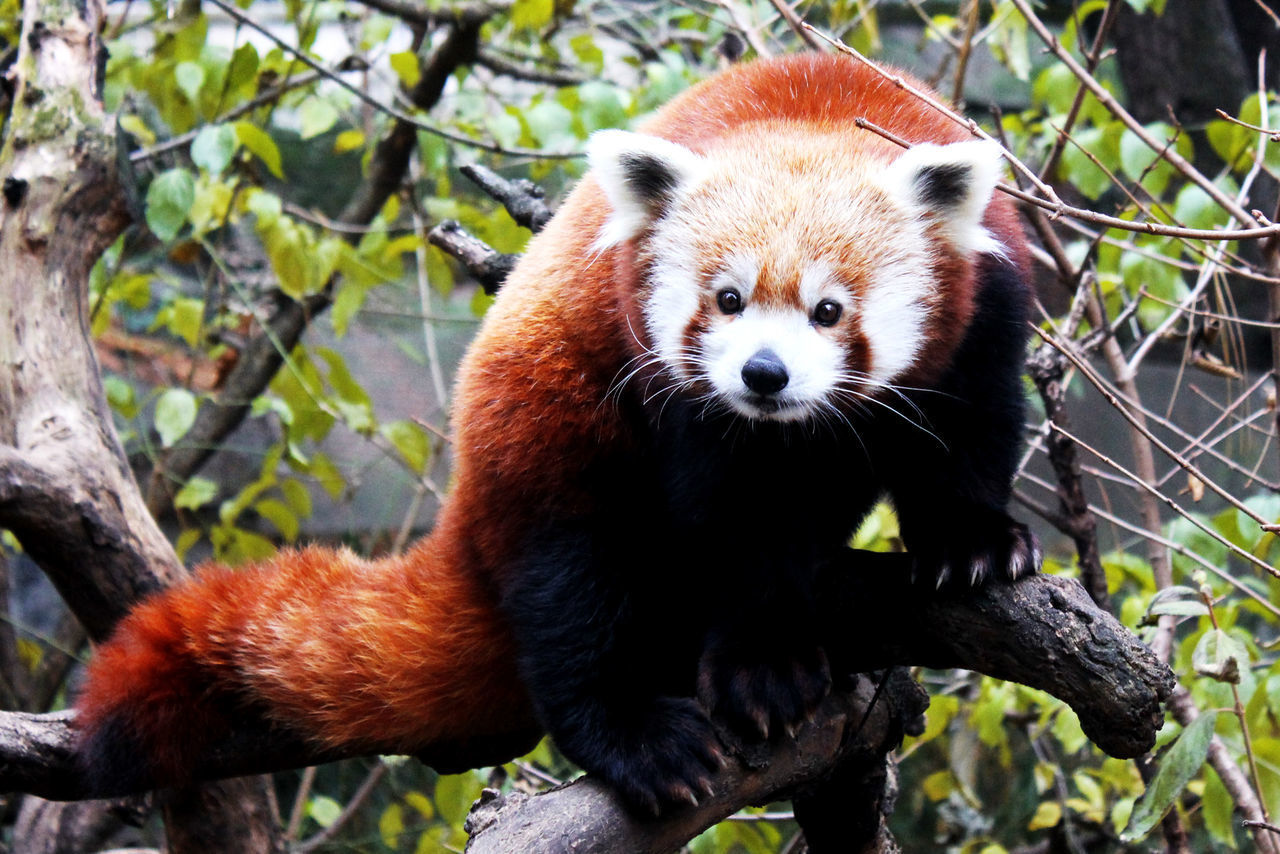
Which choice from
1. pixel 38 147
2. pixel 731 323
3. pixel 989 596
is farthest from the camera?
pixel 38 147

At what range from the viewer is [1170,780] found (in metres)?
2.00

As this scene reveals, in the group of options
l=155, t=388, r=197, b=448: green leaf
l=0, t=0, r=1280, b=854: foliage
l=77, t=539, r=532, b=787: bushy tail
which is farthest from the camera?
l=155, t=388, r=197, b=448: green leaf

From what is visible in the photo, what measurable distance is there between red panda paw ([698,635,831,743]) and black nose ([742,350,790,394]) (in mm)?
589

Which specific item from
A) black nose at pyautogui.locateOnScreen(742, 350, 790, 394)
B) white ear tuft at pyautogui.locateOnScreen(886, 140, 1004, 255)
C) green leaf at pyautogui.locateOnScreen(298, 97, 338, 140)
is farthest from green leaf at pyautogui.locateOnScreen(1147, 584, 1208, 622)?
green leaf at pyautogui.locateOnScreen(298, 97, 338, 140)

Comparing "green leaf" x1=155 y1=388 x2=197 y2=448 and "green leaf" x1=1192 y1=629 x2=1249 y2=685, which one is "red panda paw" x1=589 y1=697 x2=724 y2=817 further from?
"green leaf" x1=155 y1=388 x2=197 y2=448

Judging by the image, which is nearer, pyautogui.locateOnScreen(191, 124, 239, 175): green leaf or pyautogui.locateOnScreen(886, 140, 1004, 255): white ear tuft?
pyautogui.locateOnScreen(886, 140, 1004, 255): white ear tuft

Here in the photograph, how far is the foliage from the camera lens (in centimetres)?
266

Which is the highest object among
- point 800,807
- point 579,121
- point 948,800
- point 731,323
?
point 579,121

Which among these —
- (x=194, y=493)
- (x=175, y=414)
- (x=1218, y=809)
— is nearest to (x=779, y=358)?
(x=1218, y=809)

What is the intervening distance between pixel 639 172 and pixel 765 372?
1.74 ft

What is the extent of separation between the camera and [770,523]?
86.1 inches

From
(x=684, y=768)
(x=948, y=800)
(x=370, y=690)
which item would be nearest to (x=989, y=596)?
(x=684, y=768)

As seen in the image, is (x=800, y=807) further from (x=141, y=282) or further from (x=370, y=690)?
(x=141, y=282)

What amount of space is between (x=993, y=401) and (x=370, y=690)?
1.46m
